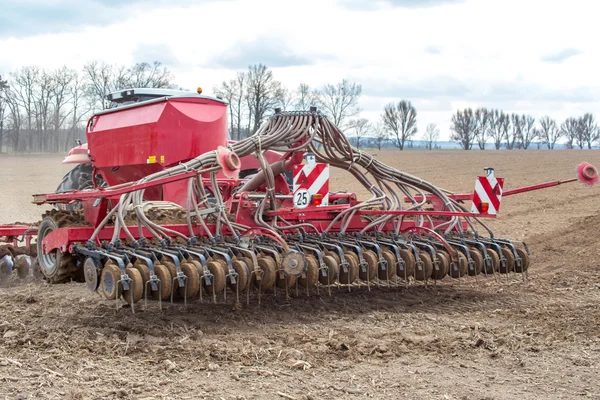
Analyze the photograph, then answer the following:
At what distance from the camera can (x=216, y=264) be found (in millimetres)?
5168

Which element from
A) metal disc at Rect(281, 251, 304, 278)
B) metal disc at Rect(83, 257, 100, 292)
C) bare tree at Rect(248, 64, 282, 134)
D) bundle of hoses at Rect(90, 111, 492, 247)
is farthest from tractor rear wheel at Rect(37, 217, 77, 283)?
bare tree at Rect(248, 64, 282, 134)

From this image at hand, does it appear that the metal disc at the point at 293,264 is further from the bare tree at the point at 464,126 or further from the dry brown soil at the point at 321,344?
the bare tree at the point at 464,126

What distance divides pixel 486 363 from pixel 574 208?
34.2ft

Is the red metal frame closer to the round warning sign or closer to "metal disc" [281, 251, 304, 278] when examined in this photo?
the round warning sign

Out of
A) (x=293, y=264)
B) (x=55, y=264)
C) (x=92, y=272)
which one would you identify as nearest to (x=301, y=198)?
(x=293, y=264)

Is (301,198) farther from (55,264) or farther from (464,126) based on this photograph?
(464,126)

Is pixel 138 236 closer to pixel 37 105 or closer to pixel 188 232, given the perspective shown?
pixel 188 232

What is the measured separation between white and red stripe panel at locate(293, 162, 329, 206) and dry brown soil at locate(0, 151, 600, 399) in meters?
0.94

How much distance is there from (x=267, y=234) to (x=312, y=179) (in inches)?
25.7

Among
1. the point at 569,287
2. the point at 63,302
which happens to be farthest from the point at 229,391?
the point at 569,287

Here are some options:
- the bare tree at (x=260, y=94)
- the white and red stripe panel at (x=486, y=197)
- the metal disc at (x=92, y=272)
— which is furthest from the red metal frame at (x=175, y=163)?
the bare tree at (x=260, y=94)

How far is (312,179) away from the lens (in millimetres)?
6195

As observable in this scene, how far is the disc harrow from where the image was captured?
523 centimetres

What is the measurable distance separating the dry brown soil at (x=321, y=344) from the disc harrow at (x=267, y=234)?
25 cm
